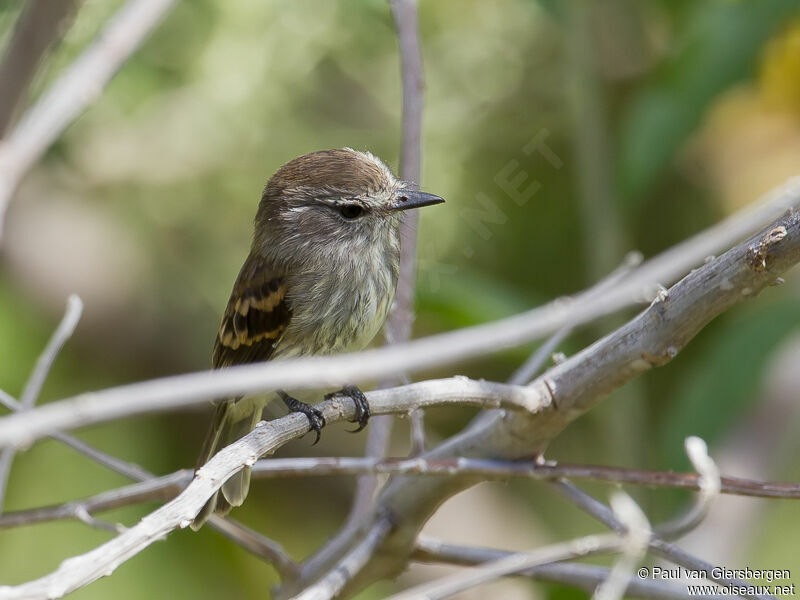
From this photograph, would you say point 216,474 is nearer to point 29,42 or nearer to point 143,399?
point 143,399

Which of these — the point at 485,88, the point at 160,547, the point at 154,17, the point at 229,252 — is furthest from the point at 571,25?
the point at 160,547

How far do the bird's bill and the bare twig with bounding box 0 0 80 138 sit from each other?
97cm

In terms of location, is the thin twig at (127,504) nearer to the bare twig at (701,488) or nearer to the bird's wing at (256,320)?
the bird's wing at (256,320)

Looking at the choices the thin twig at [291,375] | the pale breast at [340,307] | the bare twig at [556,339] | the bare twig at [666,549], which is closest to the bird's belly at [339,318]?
the pale breast at [340,307]

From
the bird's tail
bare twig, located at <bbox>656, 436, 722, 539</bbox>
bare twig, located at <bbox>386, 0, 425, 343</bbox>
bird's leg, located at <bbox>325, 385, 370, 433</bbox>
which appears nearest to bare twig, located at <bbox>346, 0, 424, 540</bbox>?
bare twig, located at <bbox>386, 0, 425, 343</bbox>

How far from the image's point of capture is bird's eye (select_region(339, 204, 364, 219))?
104 inches

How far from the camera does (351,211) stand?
266cm

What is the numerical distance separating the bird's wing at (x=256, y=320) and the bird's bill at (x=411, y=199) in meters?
0.35

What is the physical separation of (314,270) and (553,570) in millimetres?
971

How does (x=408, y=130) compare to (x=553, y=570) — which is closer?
(x=553, y=570)

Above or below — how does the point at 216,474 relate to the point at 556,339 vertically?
below

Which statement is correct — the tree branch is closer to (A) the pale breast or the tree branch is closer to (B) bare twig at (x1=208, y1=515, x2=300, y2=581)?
(B) bare twig at (x1=208, y1=515, x2=300, y2=581)

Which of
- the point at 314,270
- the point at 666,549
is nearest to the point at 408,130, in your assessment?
the point at 314,270

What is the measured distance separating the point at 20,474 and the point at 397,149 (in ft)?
5.61
